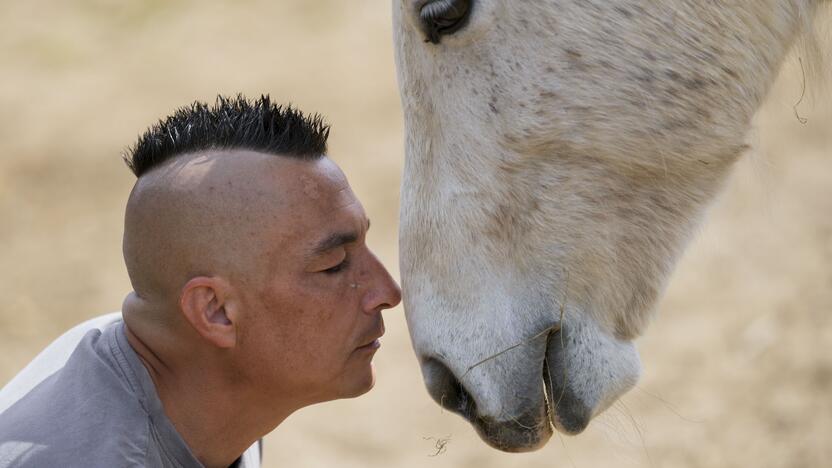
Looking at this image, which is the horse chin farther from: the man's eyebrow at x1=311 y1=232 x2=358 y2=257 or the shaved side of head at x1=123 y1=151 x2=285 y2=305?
the shaved side of head at x1=123 y1=151 x2=285 y2=305

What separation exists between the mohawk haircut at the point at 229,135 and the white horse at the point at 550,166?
0.95 feet

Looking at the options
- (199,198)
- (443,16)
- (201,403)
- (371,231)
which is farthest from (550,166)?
(371,231)

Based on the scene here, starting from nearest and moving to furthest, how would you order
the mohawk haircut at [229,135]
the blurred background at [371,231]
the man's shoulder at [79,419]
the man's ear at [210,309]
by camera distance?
1. the man's shoulder at [79,419]
2. the man's ear at [210,309]
3. the mohawk haircut at [229,135]
4. the blurred background at [371,231]

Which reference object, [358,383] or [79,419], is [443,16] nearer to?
[358,383]

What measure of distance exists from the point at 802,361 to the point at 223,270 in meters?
3.57

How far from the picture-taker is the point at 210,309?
2.03 m

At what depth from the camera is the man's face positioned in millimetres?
2072

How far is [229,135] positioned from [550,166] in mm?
687

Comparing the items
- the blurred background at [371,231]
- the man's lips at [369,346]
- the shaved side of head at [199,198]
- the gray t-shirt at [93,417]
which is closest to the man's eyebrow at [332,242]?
the shaved side of head at [199,198]

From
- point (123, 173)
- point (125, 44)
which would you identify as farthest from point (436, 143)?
point (125, 44)

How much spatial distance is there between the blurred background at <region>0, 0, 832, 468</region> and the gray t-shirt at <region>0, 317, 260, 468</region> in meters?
1.10

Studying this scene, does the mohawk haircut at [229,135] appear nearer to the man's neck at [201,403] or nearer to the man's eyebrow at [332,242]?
the man's eyebrow at [332,242]

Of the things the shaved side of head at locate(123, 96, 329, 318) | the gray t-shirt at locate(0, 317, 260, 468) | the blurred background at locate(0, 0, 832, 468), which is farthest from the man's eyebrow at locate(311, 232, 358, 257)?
the blurred background at locate(0, 0, 832, 468)

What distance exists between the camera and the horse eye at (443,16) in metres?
2.08
